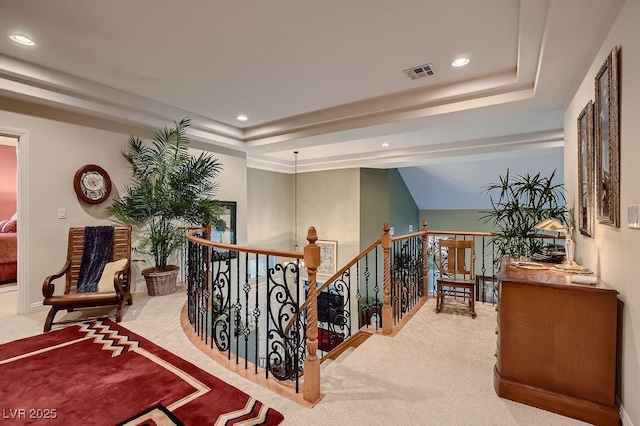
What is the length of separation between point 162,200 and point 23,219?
1463 millimetres

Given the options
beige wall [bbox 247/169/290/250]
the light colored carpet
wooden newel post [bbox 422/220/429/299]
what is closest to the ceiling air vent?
wooden newel post [bbox 422/220/429/299]

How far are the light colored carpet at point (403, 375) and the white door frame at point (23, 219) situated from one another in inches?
9.1

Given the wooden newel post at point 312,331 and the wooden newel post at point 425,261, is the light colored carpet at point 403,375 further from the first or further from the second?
the wooden newel post at point 425,261

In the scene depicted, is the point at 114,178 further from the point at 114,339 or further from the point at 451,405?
the point at 451,405

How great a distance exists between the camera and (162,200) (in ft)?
14.0

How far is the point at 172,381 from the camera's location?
2.24 meters

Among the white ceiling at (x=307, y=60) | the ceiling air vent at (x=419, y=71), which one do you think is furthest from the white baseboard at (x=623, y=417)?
the ceiling air vent at (x=419, y=71)

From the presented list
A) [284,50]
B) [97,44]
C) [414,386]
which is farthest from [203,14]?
[414,386]

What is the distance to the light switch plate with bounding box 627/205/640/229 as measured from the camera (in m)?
1.57

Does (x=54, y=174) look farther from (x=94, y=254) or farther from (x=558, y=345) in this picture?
(x=558, y=345)

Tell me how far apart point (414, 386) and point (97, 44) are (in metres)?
4.07

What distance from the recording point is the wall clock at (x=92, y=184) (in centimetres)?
393

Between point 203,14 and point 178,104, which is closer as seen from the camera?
point 203,14

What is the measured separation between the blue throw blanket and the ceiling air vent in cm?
412
